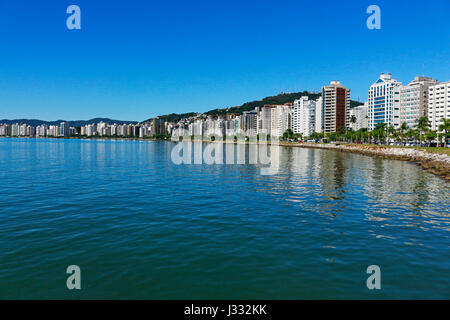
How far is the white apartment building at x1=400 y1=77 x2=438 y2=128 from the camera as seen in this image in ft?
614

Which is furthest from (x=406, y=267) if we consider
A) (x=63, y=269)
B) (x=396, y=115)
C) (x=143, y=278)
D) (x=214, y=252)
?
(x=396, y=115)

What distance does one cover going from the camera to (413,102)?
625 feet

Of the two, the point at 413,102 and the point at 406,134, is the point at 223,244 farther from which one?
the point at 413,102

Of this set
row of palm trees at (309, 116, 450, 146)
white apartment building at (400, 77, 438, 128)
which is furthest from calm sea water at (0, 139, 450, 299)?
white apartment building at (400, 77, 438, 128)

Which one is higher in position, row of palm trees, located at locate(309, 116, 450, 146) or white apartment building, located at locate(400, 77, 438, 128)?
white apartment building, located at locate(400, 77, 438, 128)

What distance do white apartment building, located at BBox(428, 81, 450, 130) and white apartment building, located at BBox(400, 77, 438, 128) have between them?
23.3ft

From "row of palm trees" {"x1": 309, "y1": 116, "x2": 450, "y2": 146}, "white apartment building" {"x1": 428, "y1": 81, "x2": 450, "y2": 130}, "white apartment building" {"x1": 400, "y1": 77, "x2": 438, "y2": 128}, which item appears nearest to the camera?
"row of palm trees" {"x1": 309, "y1": 116, "x2": 450, "y2": 146}

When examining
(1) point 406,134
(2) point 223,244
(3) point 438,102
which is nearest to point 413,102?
(3) point 438,102

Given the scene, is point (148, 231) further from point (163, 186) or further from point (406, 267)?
point (163, 186)

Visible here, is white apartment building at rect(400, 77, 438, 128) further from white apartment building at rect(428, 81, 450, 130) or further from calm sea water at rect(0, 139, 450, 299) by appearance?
calm sea water at rect(0, 139, 450, 299)

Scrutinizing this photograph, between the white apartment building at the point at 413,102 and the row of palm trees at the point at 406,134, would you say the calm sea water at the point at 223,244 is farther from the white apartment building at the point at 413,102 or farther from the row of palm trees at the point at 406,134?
the white apartment building at the point at 413,102

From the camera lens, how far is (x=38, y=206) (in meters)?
22.8

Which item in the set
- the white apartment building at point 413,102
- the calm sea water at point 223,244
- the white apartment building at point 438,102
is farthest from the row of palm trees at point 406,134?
the calm sea water at point 223,244
